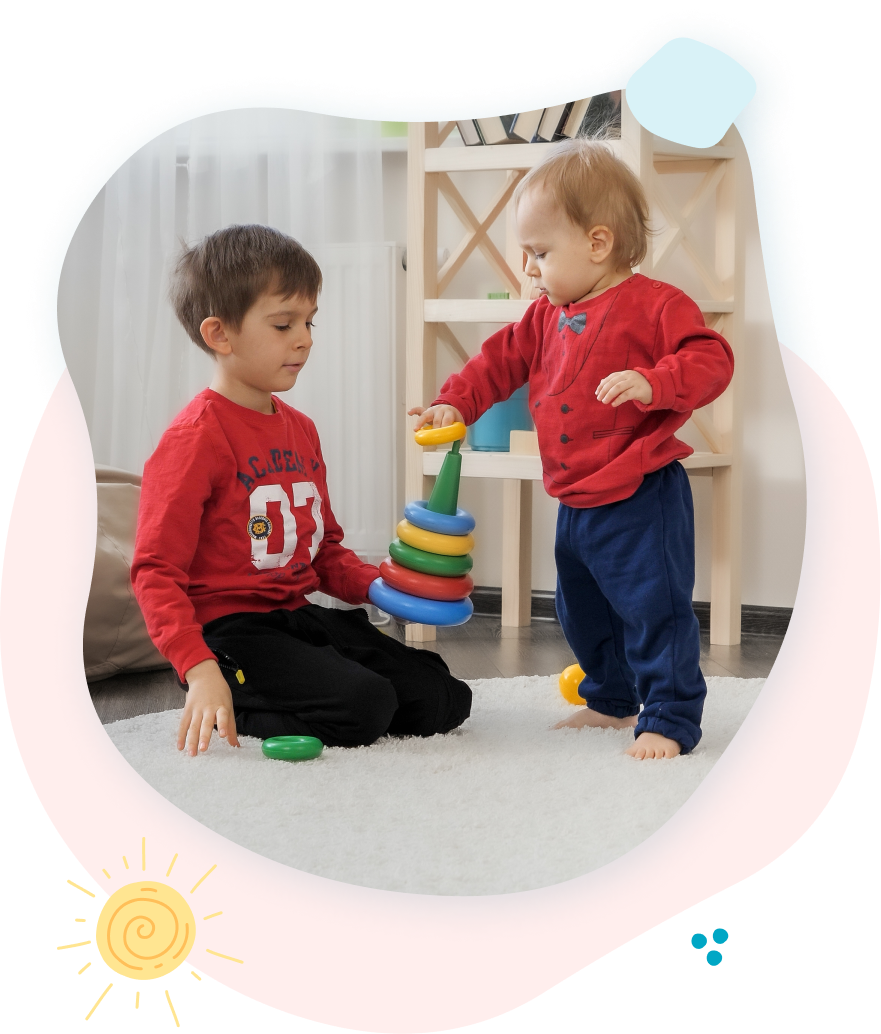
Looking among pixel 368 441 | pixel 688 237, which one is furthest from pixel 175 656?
pixel 688 237

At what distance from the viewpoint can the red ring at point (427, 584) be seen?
2.86 feet

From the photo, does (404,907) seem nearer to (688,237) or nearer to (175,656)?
(175,656)

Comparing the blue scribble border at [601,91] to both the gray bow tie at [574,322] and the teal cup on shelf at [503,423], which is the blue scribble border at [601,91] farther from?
the teal cup on shelf at [503,423]

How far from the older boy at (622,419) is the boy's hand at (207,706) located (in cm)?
32

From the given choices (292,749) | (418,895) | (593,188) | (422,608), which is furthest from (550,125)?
(418,895)

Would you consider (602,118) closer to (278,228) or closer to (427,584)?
(278,228)

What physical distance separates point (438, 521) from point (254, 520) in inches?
6.1

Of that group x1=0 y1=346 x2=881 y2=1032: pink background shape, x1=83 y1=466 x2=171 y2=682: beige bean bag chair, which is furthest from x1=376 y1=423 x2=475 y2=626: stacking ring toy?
x1=83 y1=466 x2=171 y2=682: beige bean bag chair

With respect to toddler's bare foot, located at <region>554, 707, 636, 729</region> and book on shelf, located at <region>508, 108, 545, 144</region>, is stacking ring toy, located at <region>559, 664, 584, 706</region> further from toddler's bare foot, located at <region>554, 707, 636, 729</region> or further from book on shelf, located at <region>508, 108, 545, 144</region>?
book on shelf, located at <region>508, 108, 545, 144</region>

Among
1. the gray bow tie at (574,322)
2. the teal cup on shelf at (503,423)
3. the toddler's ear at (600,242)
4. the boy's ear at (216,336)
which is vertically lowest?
the teal cup on shelf at (503,423)

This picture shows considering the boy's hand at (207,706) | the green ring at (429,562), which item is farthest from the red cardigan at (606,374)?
the boy's hand at (207,706)

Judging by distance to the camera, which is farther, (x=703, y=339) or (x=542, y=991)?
(x=703, y=339)

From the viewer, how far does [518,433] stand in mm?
1347

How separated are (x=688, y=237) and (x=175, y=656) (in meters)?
0.83
